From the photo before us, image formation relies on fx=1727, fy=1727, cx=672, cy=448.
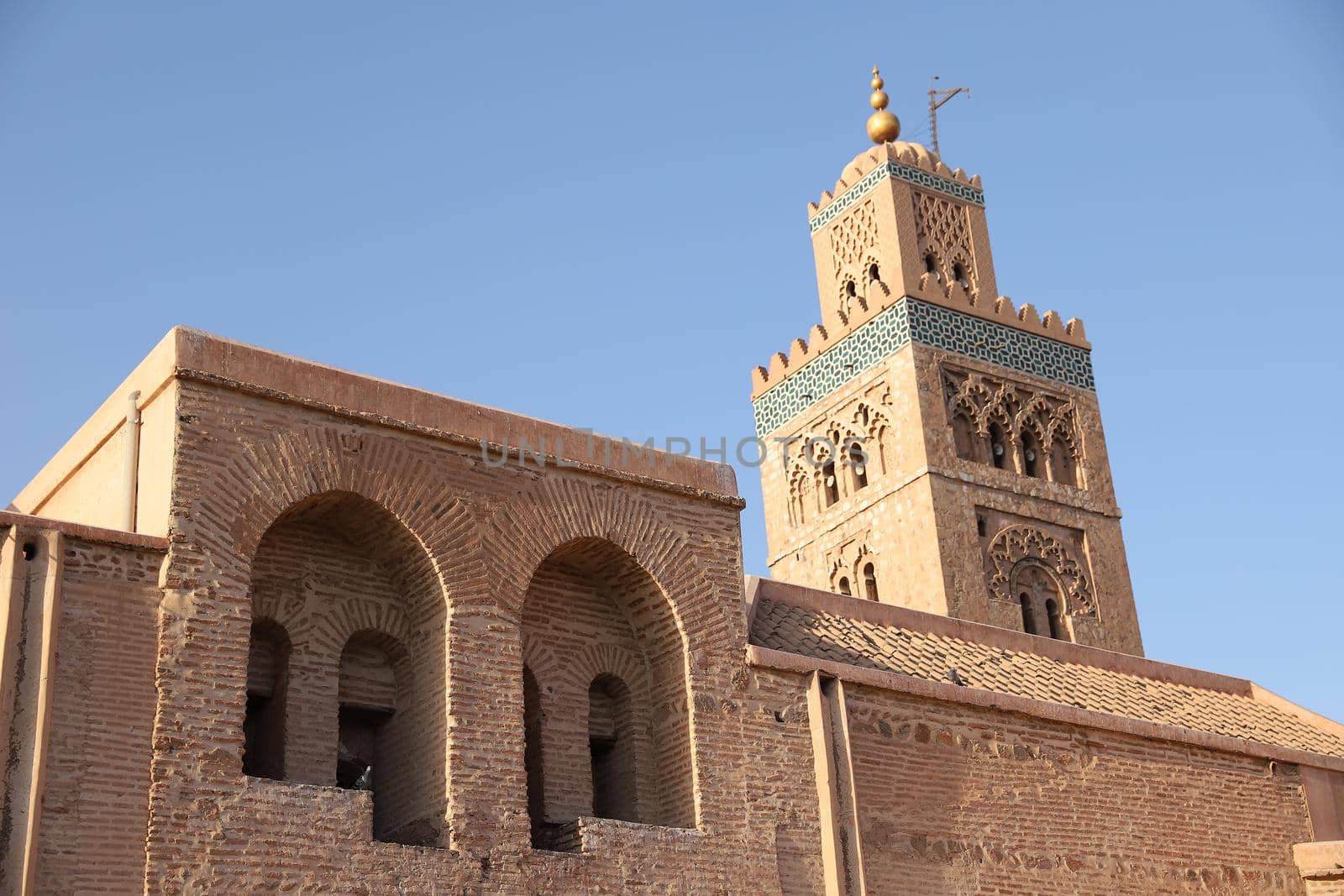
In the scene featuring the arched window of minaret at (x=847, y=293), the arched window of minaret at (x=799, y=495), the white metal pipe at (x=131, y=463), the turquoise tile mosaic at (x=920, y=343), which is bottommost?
the white metal pipe at (x=131, y=463)

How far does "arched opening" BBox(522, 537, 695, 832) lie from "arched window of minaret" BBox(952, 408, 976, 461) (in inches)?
322

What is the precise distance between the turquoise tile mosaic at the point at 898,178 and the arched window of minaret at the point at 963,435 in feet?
9.13

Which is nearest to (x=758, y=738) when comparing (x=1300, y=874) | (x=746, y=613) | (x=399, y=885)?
(x=746, y=613)

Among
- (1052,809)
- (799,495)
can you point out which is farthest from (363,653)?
(799,495)

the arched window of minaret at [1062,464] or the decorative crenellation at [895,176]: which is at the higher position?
the decorative crenellation at [895,176]

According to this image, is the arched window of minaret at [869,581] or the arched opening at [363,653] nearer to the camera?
the arched opening at [363,653]

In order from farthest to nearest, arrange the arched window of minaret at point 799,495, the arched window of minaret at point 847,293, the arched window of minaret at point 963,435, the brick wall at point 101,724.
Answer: the arched window of minaret at point 847,293 < the arched window of minaret at point 799,495 < the arched window of minaret at point 963,435 < the brick wall at point 101,724

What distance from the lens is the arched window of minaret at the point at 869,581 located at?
1659 cm

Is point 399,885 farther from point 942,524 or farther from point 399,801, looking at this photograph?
point 942,524

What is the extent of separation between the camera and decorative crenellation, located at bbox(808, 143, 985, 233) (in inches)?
719

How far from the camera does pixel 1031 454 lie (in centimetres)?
1756

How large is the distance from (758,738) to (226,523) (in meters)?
3.01

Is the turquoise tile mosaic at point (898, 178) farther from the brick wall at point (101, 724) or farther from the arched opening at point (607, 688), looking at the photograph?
the brick wall at point (101, 724)

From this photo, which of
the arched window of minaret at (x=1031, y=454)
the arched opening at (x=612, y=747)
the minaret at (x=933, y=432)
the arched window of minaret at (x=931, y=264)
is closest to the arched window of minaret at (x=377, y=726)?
the arched opening at (x=612, y=747)
